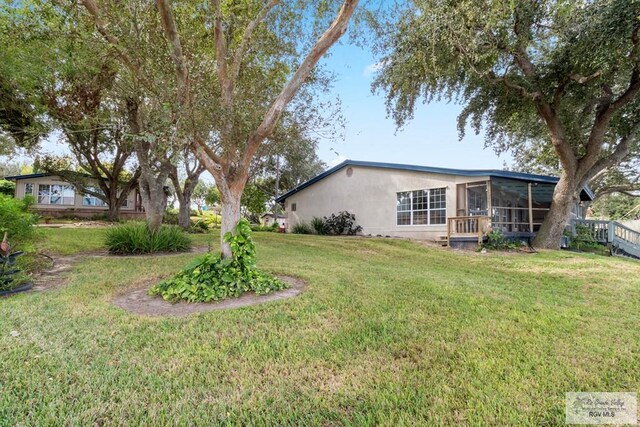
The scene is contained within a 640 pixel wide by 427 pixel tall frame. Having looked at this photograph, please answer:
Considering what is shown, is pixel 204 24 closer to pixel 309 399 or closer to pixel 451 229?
pixel 309 399

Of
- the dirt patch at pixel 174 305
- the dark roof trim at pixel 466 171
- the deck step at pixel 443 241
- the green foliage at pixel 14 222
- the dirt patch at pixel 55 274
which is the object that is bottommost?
Answer: the dirt patch at pixel 174 305

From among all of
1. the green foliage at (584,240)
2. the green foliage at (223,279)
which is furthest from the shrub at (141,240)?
the green foliage at (584,240)

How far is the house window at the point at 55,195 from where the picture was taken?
952 inches

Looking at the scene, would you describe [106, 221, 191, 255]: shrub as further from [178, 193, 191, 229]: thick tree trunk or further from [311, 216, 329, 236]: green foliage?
[311, 216, 329, 236]: green foliage

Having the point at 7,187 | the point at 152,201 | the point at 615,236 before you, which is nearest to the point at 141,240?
the point at 152,201

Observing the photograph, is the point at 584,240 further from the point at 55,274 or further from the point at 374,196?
the point at 55,274

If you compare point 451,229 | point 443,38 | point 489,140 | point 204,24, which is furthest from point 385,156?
point 204,24

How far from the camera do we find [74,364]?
8.84 ft

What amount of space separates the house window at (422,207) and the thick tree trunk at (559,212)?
351cm

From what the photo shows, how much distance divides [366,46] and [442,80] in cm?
546

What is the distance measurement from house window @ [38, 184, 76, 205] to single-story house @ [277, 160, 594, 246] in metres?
18.7

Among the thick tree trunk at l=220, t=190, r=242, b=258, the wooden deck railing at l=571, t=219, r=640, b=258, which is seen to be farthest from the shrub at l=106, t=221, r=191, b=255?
the wooden deck railing at l=571, t=219, r=640, b=258

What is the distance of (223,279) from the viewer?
15.8ft

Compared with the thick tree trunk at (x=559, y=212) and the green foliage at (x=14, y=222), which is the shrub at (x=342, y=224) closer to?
the thick tree trunk at (x=559, y=212)
